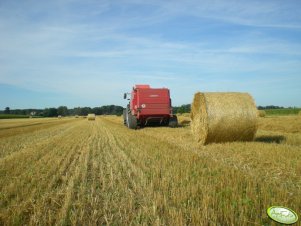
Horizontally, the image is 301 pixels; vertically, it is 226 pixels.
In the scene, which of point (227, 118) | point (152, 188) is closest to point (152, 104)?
point (227, 118)

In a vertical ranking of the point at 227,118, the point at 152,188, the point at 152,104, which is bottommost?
the point at 152,188

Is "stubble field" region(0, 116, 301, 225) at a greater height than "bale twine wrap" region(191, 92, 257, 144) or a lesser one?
lesser

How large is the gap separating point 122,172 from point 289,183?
3.21 m

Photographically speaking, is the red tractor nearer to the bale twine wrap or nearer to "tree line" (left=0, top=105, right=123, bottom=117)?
the bale twine wrap

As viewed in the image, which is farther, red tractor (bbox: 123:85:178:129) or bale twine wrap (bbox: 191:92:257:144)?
red tractor (bbox: 123:85:178:129)

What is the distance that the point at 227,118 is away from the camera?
1038cm

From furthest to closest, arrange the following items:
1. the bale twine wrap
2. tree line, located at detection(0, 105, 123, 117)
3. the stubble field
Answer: tree line, located at detection(0, 105, 123, 117), the bale twine wrap, the stubble field

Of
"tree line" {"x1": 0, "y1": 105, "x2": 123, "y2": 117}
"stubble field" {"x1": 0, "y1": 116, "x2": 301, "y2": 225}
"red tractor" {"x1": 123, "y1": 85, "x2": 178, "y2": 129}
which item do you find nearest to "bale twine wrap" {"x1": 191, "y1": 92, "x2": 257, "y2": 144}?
"stubble field" {"x1": 0, "y1": 116, "x2": 301, "y2": 225}

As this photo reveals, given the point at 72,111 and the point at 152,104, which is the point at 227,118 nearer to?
the point at 152,104

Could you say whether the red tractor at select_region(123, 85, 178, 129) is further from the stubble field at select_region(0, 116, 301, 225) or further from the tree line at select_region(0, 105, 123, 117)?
the tree line at select_region(0, 105, 123, 117)

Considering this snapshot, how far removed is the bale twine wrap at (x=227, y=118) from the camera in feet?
34.0

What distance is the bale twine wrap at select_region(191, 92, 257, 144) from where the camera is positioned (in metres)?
10.4

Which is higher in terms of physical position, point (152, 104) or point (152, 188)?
point (152, 104)

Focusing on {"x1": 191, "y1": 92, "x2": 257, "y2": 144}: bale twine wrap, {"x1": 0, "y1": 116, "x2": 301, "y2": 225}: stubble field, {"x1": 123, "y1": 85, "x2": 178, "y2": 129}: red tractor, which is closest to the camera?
{"x1": 0, "y1": 116, "x2": 301, "y2": 225}: stubble field
